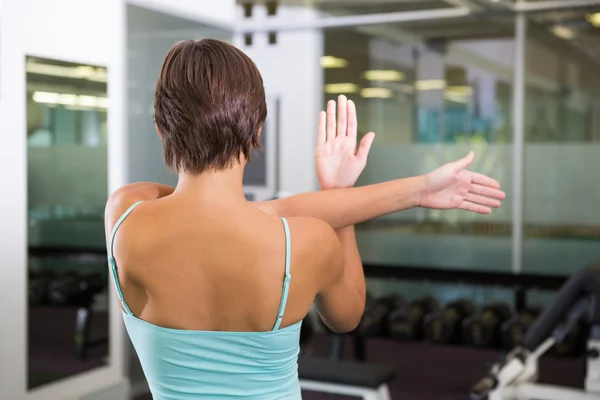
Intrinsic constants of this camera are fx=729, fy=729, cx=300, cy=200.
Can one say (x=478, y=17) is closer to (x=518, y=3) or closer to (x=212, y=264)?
(x=518, y=3)

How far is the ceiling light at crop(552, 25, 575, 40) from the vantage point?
494cm

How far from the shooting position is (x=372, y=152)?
568cm

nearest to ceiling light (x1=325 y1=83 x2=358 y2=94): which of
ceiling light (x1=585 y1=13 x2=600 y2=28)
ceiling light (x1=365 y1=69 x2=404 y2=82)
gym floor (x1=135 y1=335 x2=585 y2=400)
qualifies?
ceiling light (x1=365 y1=69 x2=404 y2=82)

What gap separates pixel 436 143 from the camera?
5484 millimetres

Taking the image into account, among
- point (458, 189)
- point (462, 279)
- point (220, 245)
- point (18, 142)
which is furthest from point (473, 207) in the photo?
point (462, 279)

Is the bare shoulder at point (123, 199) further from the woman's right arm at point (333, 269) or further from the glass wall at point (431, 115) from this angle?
the glass wall at point (431, 115)

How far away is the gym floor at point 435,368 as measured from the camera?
414 cm

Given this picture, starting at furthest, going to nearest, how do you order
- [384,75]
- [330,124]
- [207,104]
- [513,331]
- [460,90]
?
1. [384,75]
2. [460,90]
3. [513,331]
4. [330,124]
5. [207,104]

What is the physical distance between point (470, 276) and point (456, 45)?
5.87ft

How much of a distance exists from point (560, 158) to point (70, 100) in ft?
11.0

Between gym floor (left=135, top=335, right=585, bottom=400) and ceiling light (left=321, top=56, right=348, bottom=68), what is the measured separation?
211cm

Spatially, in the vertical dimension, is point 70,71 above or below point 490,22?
below

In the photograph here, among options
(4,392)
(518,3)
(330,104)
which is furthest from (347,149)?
(518,3)

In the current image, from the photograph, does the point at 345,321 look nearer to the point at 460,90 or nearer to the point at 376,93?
the point at 460,90
